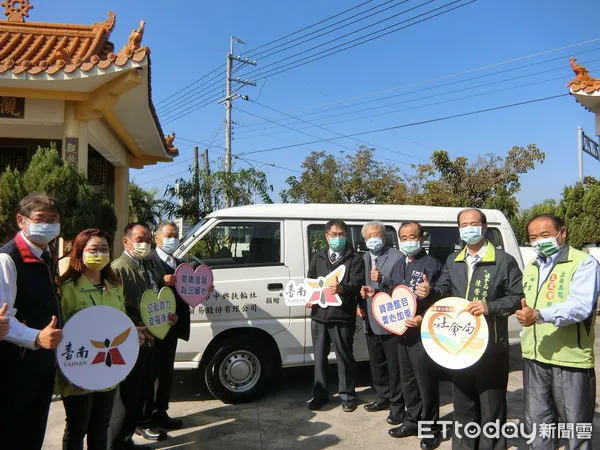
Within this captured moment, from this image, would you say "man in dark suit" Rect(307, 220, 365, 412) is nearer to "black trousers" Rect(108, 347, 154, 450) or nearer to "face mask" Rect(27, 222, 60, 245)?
"black trousers" Rect(108, 347, 154, 450)

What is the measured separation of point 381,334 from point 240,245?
162cm

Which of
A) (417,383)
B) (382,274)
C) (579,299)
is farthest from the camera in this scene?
(382,274)

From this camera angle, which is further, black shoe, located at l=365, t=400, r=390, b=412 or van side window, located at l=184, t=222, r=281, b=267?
van side window, located at l=184, t=222, r=281, b=267

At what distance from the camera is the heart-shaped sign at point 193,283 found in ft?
12.8

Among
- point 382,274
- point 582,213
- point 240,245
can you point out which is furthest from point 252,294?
point 582,213

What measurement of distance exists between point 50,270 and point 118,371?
0.70 meters

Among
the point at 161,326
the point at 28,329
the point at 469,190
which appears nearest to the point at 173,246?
the point at 161,326

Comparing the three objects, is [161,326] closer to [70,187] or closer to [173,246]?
[173,246]

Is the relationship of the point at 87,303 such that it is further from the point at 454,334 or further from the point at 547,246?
the point at 547,246

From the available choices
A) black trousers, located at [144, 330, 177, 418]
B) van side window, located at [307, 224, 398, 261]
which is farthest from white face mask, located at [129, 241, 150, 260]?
van side window, located at [307, 224, 398, 261]

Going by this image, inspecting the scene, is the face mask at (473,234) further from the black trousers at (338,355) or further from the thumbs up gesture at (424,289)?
the black trousers at (338,355)

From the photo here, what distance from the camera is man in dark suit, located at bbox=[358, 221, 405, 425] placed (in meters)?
4.07

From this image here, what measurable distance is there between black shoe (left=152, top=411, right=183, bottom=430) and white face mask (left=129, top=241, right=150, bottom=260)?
1.41 meters

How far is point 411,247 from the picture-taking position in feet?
12.8
